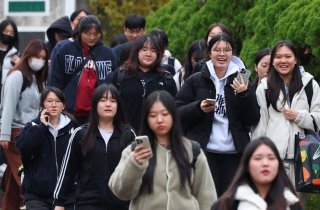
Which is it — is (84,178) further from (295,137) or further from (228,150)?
(295,137)

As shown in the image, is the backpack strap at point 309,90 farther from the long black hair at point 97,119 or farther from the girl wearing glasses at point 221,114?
the long black hair at point 97,119

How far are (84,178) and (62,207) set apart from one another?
1.46ft

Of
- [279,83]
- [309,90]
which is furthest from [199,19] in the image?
[309,90]

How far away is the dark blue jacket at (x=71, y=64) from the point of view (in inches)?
498

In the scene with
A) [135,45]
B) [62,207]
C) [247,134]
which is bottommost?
[62,207]

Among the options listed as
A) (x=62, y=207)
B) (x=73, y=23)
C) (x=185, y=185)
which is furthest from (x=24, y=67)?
(x=185, y=185)

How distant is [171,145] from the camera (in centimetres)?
904

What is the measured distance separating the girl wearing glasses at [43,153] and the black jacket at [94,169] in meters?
0.86

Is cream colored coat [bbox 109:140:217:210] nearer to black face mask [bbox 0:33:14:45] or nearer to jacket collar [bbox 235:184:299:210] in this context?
jacket collar [bbox 235:184:299:210]

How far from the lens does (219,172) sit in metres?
10.6

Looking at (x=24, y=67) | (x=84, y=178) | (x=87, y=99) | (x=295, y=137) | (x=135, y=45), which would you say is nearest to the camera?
(x=84, y=178)

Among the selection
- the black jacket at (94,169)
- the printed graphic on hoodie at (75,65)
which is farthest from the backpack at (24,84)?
the black jacket at (94,169)

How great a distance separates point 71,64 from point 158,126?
3.79 m

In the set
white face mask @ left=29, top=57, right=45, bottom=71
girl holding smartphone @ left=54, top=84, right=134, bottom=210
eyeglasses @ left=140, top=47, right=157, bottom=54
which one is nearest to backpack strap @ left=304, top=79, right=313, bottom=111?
eyeglasses @ left=140, top=47, right=157, bottom=54
